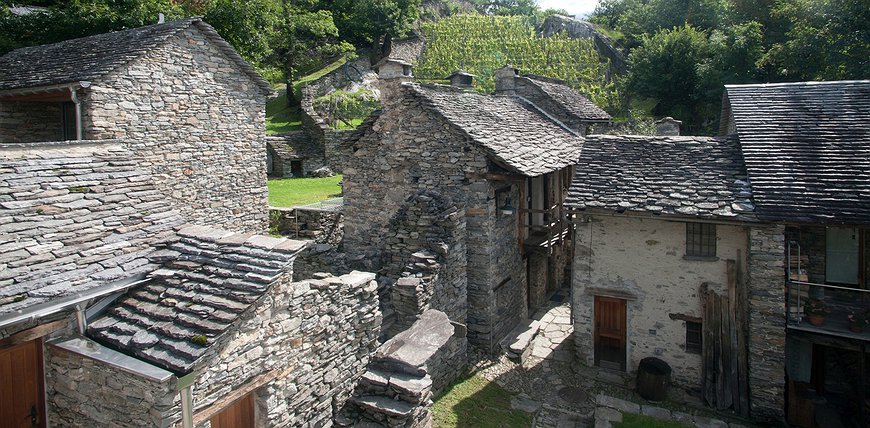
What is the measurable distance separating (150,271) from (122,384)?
134 cm

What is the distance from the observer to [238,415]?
656 centimetres

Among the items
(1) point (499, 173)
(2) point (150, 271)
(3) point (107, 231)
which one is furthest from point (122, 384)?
(1) point (499, 173)

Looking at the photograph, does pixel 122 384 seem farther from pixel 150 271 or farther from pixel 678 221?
pixel 678 221

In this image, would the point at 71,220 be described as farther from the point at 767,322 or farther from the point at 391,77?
the point at 767,322

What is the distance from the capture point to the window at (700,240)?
36.8 ft

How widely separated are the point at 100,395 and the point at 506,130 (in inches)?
467

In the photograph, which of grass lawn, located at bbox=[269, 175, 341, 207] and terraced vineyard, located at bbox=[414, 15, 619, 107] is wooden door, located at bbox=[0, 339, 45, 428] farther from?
terraced vineyard, located at bbox=[414, 15, 619, 107]

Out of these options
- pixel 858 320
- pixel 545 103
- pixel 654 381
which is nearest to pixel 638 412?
pixel 654 381

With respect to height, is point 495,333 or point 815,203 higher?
point 815,203

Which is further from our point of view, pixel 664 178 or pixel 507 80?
pixel 507 80

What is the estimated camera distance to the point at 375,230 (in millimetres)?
14703

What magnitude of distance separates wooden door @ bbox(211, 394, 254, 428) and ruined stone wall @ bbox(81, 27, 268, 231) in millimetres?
7935

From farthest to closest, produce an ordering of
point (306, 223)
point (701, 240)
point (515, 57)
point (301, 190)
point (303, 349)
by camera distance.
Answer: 1. point (515, 57)
2. point (301, 190)
3. point (306, 223)
4. point (701, 240)
5. point (303, 349)

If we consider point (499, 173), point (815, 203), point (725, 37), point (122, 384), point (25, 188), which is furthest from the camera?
point (725, 37)
